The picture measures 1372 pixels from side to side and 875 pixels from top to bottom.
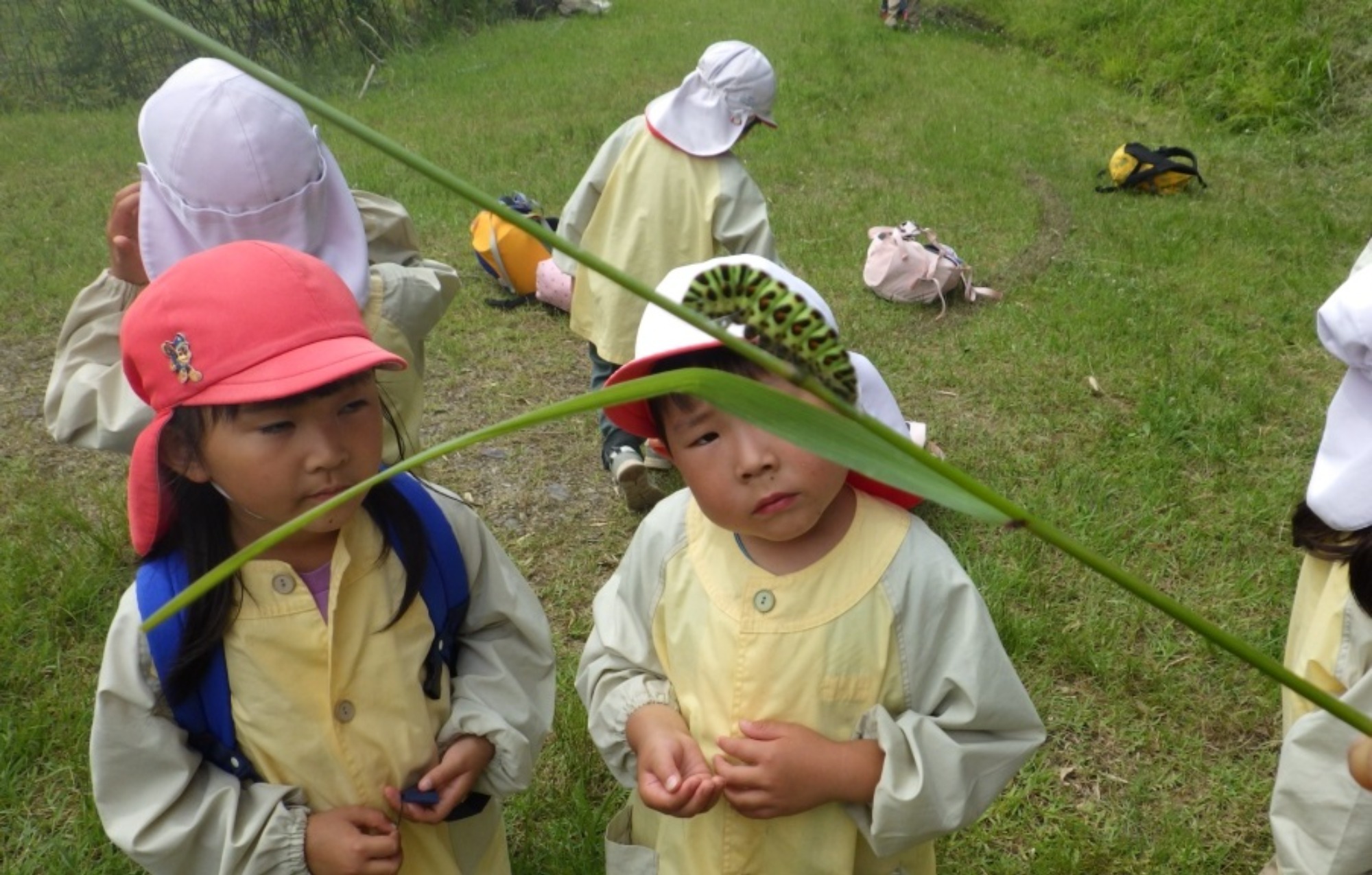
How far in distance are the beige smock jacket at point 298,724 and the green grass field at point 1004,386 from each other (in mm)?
745

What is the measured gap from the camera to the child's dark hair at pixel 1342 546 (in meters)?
1.42

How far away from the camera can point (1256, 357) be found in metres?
4.21

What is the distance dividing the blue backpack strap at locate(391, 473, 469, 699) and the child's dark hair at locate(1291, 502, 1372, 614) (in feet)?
3.83

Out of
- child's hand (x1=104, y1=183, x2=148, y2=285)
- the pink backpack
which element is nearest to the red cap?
child's hand (x1=104, y1=183, x2=148, y2=285)

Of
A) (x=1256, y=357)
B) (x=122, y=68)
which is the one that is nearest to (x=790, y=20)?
(x=122, y=68)

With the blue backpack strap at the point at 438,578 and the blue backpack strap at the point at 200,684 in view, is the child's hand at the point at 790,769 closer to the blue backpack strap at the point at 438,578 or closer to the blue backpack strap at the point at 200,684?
the blue backpack strap at the point at 438,578

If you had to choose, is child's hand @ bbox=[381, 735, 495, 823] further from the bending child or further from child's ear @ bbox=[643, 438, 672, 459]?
child's ear @ bbox=[643, 438, 672, 459]

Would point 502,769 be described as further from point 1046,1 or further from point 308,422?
point 1046,1

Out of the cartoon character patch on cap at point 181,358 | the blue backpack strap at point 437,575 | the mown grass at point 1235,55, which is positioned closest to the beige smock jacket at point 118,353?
the blue backpack strap at point 437,575

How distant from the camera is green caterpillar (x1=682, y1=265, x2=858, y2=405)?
0.75 metres

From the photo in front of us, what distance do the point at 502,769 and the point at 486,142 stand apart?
6.28 m

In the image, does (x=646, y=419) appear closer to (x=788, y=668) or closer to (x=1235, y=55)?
(x=788, y=668)

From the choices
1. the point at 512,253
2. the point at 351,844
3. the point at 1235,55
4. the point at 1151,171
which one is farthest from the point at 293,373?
the point at 1235,55

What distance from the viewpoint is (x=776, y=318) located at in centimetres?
83
